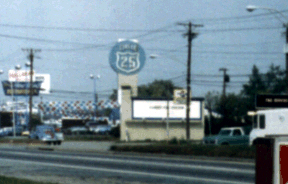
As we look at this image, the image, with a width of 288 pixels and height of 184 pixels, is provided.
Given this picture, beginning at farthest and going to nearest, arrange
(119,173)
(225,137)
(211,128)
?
(211,128), (225,137), (119,173)

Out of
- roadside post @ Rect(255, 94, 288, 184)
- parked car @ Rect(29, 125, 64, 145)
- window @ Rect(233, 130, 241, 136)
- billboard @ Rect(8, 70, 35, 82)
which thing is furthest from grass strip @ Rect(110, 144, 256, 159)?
billboard @ Rect(8, 70, 35, 82)

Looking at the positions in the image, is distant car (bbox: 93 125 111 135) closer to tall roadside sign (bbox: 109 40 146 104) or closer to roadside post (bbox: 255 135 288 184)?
tall roadside sign (bbox: 109 40 146 104)

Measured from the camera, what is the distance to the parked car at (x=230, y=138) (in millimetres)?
34188

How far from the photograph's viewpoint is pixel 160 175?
1702cm

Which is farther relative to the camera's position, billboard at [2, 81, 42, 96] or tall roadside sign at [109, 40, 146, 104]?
billboard at [2, 81, 42, 96]

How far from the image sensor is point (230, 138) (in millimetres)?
34625

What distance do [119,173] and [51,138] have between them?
30949 millimetres

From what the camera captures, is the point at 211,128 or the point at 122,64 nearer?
the point at 122,64

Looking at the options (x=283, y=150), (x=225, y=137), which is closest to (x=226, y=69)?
(x=225, y=137)

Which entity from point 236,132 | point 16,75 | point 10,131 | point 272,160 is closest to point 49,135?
point 236,132

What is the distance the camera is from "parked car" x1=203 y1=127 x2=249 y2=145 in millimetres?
34188

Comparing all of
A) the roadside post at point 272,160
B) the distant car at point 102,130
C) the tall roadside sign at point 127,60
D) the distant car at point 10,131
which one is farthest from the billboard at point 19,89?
the roadside post at point 272,160

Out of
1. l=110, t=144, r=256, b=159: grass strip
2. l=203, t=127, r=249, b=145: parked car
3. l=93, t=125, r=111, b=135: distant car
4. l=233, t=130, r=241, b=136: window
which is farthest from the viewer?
l=93, t=125, r=111, b=135: distant car

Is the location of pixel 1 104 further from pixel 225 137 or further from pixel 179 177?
pixel 179 177
